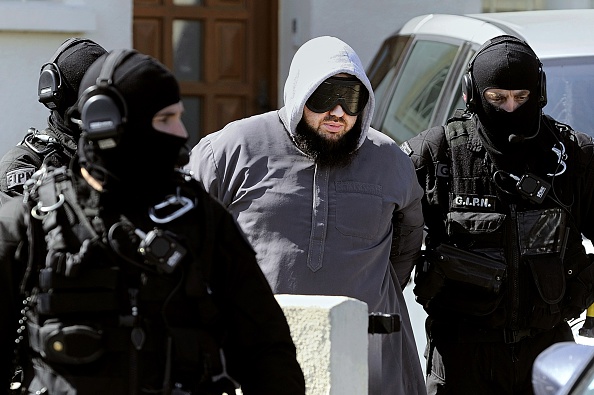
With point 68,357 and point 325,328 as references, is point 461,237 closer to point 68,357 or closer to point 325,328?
point 325,328

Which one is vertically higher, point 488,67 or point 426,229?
point 488,67

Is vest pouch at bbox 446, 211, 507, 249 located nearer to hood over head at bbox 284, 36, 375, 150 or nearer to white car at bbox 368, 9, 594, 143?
hood over head at bbox 284, 36, 375, 150

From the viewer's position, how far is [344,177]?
4262 mm

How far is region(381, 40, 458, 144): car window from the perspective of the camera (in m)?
6.25

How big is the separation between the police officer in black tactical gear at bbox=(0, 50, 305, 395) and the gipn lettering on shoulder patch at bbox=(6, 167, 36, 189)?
131 cm

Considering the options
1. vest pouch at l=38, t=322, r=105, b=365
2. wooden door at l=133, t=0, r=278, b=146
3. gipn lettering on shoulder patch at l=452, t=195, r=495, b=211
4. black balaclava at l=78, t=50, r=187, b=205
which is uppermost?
black balaclava at l=78, t=50, r=187, b=205

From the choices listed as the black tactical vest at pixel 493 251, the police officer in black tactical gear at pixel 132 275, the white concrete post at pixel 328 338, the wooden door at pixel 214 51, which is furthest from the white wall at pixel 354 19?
the police officer in black tactical gear at pixel 132 275

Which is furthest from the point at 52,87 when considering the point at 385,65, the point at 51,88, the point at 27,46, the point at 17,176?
the point at 27,46

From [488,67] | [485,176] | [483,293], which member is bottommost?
[483,293]

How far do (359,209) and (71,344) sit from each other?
1679 mm

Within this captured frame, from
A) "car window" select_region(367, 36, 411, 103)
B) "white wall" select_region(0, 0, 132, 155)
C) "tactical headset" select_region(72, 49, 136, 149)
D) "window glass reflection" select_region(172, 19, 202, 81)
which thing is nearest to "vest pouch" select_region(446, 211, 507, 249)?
"tactical headset" select_region(72, 49, 136, 149)

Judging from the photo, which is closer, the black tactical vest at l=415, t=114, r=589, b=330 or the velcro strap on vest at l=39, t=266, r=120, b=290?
the velcro strap on vest at l=39, t=266, r=120, b=290

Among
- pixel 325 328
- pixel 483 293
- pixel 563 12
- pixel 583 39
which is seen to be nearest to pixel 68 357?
pixel 325 328

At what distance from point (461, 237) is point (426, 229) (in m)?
0.19
